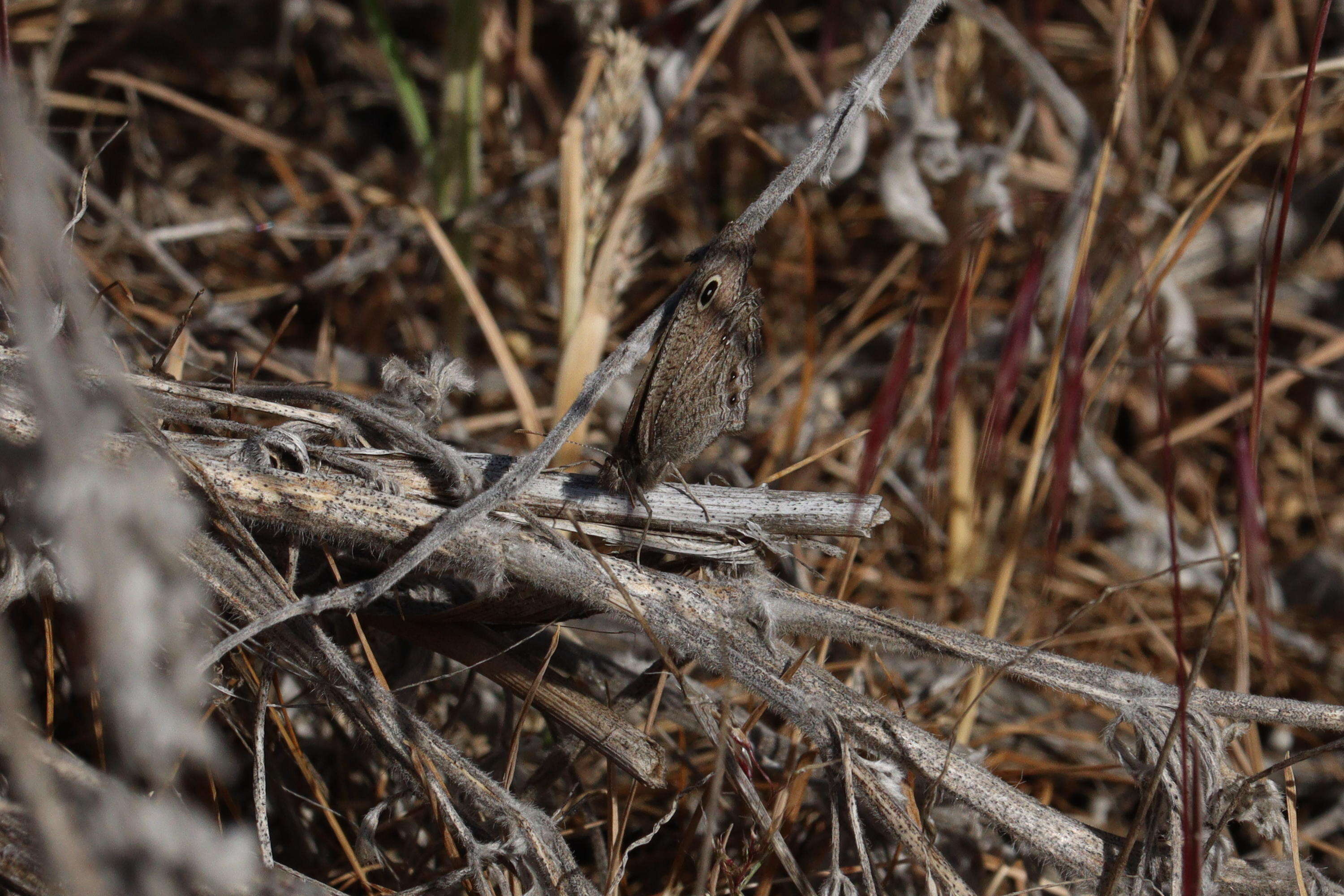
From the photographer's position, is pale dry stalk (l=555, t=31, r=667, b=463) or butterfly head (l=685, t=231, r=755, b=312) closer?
butterfly head (l=685, t=231, r=755, b=312)

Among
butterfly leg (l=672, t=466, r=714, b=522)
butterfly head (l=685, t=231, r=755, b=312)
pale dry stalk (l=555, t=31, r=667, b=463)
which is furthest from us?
pale dry stalk (l=555, t=31, r=667, b=463)

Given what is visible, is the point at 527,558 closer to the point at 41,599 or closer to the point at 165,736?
the point at 165,736

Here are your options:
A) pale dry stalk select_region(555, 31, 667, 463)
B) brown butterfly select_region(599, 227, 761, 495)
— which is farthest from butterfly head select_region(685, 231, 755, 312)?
pale dry stalk select_region(555, 31, 667, 463)

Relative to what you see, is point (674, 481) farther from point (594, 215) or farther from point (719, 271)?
point (594, 215)

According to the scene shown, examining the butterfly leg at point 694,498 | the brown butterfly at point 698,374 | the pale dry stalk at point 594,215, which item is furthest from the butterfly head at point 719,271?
the pale dry stalk at point 594,215

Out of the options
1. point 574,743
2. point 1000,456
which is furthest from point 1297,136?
point 574,743

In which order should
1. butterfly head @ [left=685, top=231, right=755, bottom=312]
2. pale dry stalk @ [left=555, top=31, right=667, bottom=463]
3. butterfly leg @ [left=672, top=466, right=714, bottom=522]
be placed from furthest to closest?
pale dry stalk @ [left=555, top=31, right=667, bottom=463]
butterfly leg @ [left=672, top=466, right=714, bottom=522]
butterfly head @ [left=685, top=231, right=755, bottom=312]

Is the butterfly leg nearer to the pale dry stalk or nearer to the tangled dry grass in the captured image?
the tangled dry grass
